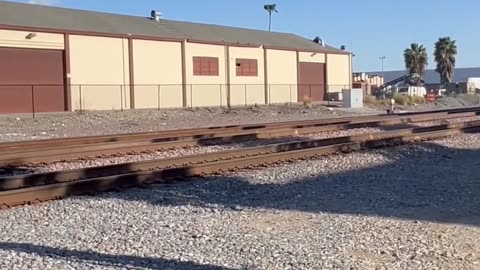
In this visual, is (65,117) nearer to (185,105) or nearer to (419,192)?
(185,105)

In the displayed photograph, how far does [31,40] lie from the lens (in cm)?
4556

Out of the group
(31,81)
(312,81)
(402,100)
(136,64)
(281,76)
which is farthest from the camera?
(312,81)

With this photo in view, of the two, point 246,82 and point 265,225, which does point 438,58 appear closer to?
point 246,82

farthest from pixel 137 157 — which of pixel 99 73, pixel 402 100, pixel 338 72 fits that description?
pixel 338 72

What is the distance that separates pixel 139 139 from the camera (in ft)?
82.5

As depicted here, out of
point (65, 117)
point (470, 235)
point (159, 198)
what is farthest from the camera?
point (65, 117)

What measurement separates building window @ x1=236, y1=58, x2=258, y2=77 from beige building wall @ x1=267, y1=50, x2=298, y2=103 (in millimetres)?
1839

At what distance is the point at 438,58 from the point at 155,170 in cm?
10582

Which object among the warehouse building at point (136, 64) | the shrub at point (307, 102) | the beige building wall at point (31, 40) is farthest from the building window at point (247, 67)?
the beige building wall at point (31, 40)

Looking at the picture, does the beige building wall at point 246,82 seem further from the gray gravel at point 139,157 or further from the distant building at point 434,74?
the distant building at point 434,74

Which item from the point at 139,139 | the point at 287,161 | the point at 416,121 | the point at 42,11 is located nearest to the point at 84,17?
the point at 42,11

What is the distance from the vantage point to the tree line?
11456 centimetres

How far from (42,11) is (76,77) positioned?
6957 mm

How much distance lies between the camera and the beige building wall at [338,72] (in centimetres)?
7212
